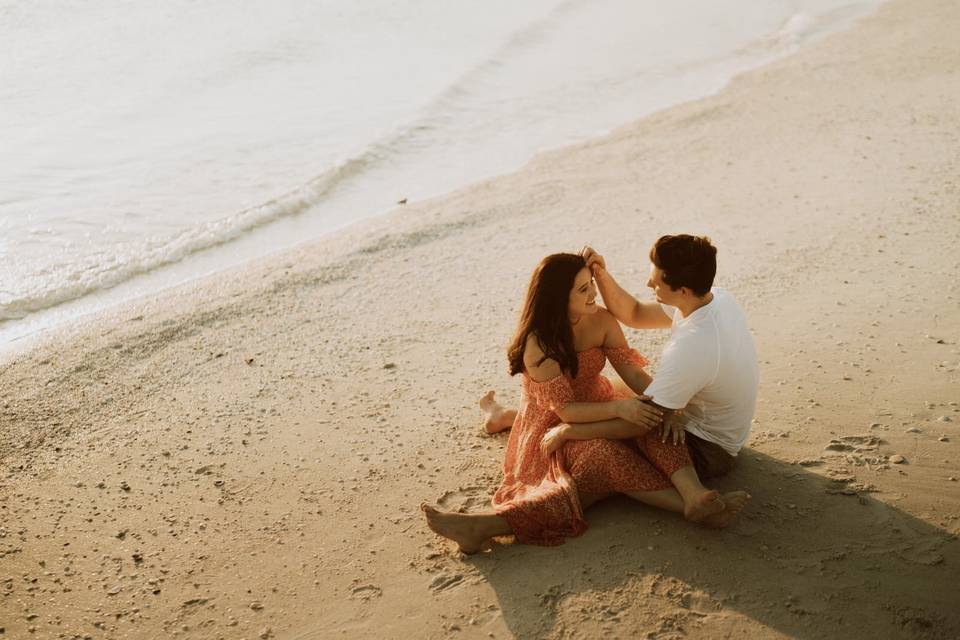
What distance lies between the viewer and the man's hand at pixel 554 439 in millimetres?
4258

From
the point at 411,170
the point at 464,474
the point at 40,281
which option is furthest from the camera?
Answer: the point at 411,170

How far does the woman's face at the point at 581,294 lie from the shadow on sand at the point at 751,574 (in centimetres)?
89

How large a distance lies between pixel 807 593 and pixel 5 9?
62.6 ft

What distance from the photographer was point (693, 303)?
4.23m

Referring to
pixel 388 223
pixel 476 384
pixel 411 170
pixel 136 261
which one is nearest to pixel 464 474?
pixel 476 384

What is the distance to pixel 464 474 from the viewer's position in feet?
15.6

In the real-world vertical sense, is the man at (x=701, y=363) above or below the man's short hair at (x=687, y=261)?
below

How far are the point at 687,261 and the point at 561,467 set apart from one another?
1.07 metres

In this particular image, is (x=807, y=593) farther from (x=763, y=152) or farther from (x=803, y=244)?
(x=763, y=152)

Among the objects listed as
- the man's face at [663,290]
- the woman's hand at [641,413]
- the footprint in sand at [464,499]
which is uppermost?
the man's face at [663,290]

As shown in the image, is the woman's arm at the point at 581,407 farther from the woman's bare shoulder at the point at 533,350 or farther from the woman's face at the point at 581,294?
the woman's face at the point at 581,294

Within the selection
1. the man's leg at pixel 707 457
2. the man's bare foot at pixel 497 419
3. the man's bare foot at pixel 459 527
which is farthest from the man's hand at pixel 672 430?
the man's bare foot at pixel 497 419

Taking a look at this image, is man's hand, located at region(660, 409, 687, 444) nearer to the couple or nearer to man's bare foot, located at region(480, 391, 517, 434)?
the couple

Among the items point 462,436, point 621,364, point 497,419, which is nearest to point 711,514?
point 621,364
